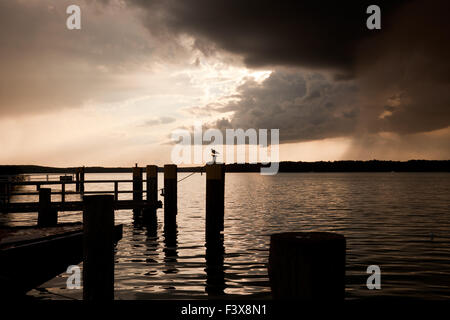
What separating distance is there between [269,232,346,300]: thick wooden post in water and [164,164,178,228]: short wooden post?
16.0 m

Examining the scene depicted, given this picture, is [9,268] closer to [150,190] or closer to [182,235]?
[182,235]

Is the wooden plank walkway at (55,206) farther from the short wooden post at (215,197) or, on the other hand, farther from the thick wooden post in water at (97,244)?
the thick wooden post in water at (97,244)

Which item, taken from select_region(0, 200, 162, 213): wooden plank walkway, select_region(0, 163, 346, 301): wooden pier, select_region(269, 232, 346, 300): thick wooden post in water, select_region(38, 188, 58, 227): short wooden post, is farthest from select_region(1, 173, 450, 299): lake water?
select_region(269, 232, 346, 300): thick wooden post in water

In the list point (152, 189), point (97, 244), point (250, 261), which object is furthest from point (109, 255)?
point (152, 189)

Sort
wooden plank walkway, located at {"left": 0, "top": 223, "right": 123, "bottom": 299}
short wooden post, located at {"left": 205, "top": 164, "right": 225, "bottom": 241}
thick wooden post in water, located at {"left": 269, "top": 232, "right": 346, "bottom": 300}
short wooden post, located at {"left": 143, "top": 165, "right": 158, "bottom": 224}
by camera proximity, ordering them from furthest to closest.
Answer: short wooden post, located at {"left": 143, "top": 165, "right": 158, "bottom": 224}, short wooden post, located at {"left": 205, "top": 164, "right": 225, "bottom": 241}, wooden plank walkway, located at {"left": 0, "top": 223, "right": 123, "bottom": 299}, thick wooden post in water, located at {"left": 269, "top": 232, "right": 346, "bottom": 300}

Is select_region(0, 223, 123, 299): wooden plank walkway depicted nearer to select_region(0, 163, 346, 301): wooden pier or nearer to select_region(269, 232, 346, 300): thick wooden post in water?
select_region(0, 163, 346, 301): wooden pier

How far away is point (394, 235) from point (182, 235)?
9528 millimetres

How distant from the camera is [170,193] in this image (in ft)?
63.8

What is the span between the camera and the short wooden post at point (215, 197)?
14406 mm

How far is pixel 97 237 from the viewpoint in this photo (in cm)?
586

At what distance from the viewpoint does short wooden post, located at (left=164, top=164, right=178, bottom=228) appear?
19141 mm

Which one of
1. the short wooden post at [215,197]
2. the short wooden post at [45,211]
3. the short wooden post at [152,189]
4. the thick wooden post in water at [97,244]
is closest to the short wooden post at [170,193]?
the short wooden post at [152,189]
